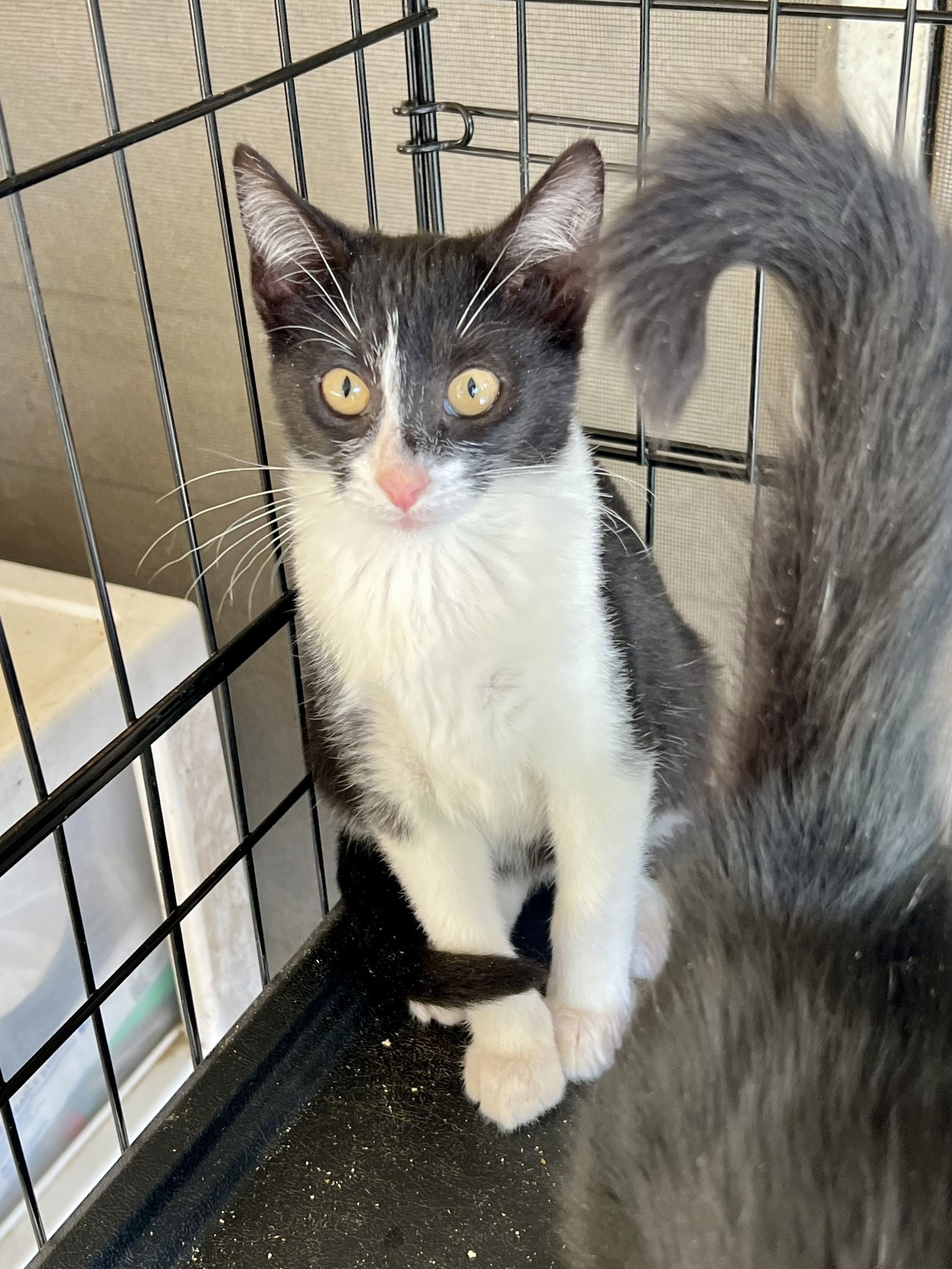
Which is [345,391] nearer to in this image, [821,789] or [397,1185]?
[821,789]

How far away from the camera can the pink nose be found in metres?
0.73

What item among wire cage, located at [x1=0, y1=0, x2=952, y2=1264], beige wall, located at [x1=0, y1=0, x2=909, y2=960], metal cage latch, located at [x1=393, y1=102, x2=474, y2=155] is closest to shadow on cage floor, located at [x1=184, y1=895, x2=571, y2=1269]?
wire cage, located at [x1=0, y1=0, x2=952, y2=1264]

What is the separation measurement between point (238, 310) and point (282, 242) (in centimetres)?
7

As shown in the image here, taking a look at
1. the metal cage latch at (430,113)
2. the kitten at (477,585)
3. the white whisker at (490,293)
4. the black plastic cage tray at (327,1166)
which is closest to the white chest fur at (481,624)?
the kitten at (477,585)

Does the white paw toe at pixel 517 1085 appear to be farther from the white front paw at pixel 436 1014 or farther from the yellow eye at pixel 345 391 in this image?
the yellow eye at pixel 345 391

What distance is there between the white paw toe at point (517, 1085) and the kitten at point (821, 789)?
0.83ft

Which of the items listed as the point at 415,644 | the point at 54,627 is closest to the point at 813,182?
the point at 415,644

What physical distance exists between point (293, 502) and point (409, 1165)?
0.46 meters

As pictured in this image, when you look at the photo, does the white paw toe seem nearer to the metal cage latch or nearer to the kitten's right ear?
the kitten's right ear

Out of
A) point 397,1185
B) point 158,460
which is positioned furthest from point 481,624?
point 158,460

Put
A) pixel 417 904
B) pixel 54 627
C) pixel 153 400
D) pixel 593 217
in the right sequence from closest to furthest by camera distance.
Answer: pixel 593 217 < pixel 417 904 < pixel 54 627 < pixel 153 400

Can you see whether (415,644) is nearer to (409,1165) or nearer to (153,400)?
(409,1165)

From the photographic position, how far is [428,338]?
0.77 m

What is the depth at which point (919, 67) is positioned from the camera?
0.98 metres
